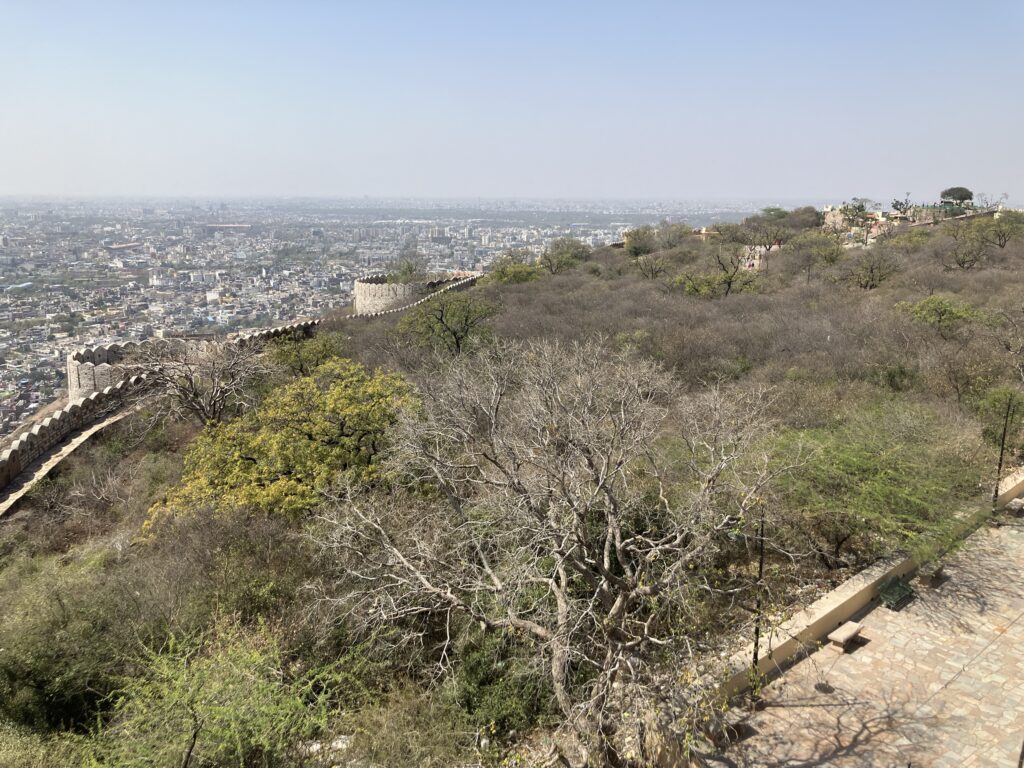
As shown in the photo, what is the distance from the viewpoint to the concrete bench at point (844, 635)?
814cm

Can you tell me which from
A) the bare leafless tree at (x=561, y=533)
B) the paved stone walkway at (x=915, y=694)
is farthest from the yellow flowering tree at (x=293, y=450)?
the paved stone walkway at (x=915, y=694)

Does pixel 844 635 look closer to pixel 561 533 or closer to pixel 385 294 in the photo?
pixel 561 533

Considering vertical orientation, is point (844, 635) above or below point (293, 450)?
below

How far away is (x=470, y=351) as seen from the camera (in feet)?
62.8

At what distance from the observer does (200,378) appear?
16266 millimetres

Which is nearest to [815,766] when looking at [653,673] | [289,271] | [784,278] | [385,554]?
[653,673]

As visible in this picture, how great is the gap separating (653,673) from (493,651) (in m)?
1.87

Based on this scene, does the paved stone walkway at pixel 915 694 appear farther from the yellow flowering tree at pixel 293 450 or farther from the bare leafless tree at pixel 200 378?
the bare leafless tree at pixel 200 378

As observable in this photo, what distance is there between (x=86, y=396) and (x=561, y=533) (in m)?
15.8

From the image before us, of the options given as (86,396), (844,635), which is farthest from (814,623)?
(86,396)

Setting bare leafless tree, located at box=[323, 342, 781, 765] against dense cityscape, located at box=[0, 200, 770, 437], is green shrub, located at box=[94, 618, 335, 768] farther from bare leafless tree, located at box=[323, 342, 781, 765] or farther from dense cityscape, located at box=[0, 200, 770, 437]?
dense cityscape, located at box=[0, 200, 770, 437]

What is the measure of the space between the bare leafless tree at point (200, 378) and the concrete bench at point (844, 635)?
38.8 ft

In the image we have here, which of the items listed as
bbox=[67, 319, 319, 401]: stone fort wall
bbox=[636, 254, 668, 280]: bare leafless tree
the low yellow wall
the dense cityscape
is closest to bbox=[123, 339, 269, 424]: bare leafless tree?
bbox=[67, 319, 319, 401]: stone fort wall

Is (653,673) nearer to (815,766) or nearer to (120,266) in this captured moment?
(815,766)
